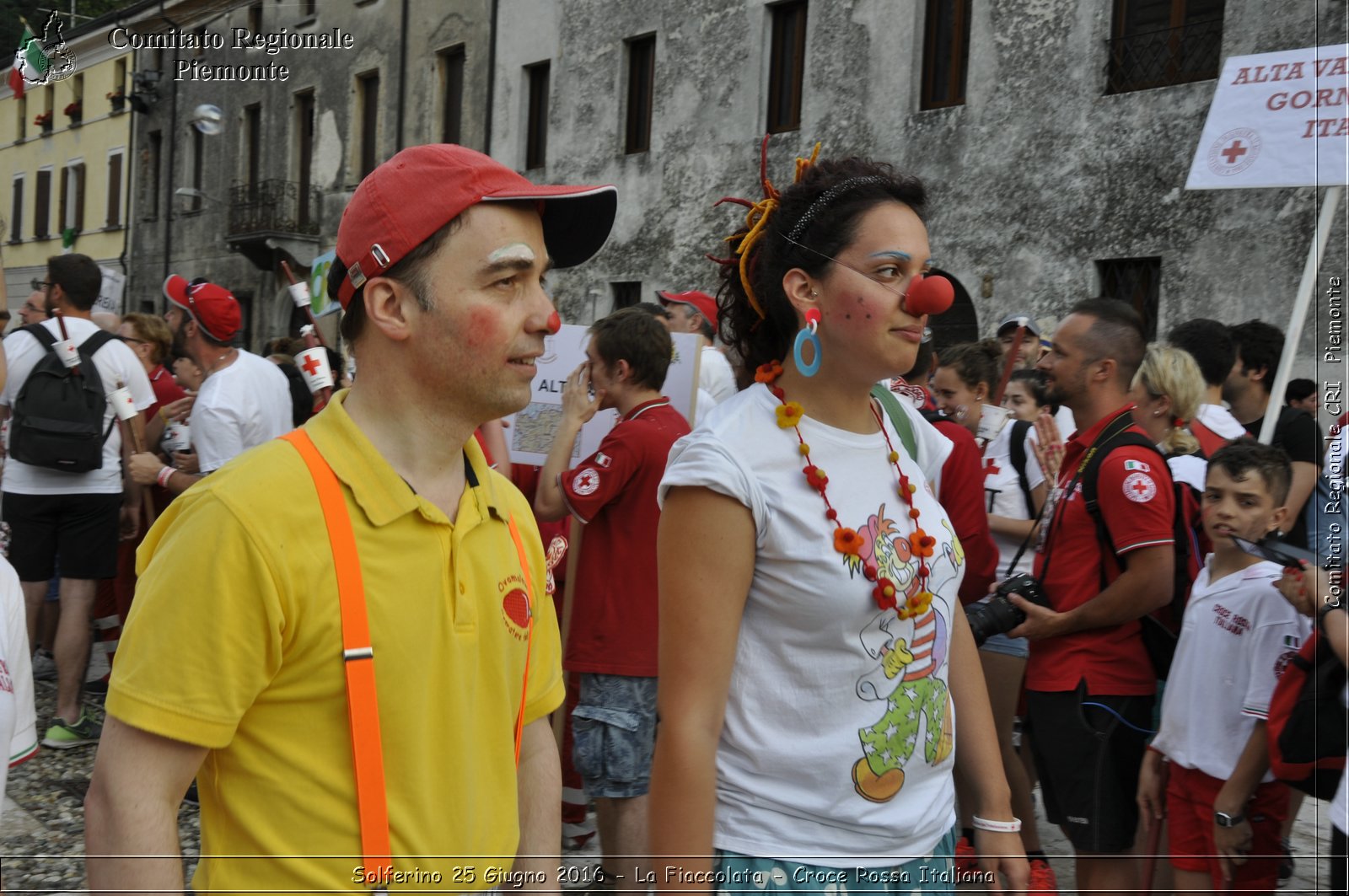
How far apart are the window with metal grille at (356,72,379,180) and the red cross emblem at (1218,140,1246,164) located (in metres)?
20.6

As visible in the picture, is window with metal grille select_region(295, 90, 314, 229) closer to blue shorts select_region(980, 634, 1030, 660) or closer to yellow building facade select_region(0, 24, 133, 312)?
yellow building facade select_region(0, 24, 133, 312)

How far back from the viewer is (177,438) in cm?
677

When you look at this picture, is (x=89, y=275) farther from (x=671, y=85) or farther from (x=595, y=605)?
(x=671, y=85)

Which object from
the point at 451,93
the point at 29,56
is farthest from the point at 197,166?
the point at 29,56

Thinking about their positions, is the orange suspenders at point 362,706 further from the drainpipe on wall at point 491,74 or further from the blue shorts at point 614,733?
the drainpipe on wall at point 491,74

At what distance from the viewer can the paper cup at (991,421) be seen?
18.2 feet

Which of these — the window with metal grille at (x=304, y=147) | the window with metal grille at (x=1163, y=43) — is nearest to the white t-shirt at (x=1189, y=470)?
the window with metal grille at (x=1163, y=43)

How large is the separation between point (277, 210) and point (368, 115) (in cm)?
337

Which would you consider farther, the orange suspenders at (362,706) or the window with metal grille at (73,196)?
the window with metal grille at (73,196)

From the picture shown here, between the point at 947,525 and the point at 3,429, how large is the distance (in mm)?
5903

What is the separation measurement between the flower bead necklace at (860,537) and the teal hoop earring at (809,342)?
7 cm

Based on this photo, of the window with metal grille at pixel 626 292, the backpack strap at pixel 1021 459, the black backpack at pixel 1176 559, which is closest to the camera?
the black backpack at pixel 1176 559

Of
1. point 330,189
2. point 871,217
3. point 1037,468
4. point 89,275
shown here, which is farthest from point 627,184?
point 871,217

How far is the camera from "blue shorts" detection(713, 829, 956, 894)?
7.02 ft
